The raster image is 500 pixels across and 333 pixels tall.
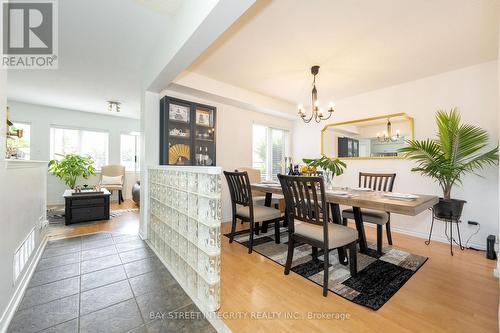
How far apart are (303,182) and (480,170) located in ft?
8.64

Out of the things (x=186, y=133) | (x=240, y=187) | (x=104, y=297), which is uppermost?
(x=186, y=133)

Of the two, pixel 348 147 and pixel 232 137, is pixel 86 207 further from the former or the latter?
pixel 348 147

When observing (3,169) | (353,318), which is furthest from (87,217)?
(353,318)

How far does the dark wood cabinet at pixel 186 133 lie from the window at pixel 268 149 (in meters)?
1.29

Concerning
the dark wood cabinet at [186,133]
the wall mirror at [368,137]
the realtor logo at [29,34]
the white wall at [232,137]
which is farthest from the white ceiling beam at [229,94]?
the realtor logo at [29,34]

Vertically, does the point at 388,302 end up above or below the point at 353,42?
below

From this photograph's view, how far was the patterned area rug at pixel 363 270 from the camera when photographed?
1623mm

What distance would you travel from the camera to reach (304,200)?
1.77 metres

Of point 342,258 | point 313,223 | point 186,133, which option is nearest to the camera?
point 313,223

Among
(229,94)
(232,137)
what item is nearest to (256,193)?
(232,137)

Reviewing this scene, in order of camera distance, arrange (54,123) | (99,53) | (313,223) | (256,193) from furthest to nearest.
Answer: (54,123), (256,193), (99,53), (313,223)

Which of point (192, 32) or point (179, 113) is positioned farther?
point (179, 113)

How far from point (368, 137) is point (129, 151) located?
632 centimetres

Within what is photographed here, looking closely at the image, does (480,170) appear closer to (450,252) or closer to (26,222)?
(450,252)
